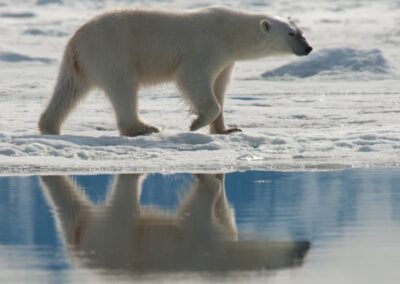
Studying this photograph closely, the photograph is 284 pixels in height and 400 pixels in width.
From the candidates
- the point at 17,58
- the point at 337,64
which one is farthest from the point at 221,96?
the point at 17,58

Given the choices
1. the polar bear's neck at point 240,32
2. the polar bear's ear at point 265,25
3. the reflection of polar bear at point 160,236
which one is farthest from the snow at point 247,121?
the reflection of polar bear at point 160,236

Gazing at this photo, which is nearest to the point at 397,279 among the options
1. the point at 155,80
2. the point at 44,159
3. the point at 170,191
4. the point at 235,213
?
the point at 235,213

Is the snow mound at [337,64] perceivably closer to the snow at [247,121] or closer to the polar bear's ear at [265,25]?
the snow at [247,121]

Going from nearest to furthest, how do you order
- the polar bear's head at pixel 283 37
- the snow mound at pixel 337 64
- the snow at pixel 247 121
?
1. the snow at pixel 247 121
2. the polar bear's head at pixel 283 37
3. the snow mound at pixel 337 64

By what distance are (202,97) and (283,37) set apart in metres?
0.96

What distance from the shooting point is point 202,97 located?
9617mm

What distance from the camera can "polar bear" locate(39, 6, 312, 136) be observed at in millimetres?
9531

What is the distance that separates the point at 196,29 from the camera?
385 inches

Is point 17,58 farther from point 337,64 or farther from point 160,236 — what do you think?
point 160,236

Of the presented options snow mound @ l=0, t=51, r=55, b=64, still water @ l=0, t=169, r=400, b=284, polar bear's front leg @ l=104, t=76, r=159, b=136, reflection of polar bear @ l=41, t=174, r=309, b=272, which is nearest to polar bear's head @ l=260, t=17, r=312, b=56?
polar bear's front leg @ l=104, t=76, r=159, b=136

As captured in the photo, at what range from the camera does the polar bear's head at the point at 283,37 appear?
9.95 m

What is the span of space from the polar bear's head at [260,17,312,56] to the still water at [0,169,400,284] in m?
2.39

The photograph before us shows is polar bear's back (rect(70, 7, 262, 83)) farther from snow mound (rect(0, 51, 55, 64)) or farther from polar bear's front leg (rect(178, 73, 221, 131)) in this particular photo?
snow mound (rect(0, 51, 55, 64))

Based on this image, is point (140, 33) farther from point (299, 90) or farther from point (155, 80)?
point (299, 90)
